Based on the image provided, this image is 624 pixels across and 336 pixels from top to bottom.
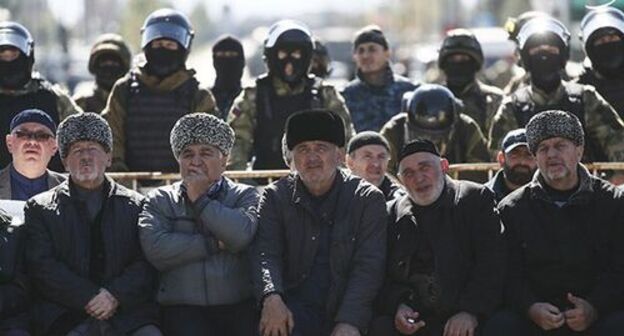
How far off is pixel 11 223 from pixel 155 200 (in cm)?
86

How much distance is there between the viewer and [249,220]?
8414mm

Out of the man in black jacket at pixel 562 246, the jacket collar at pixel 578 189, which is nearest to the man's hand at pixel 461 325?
the man in black jacket at pixel 562 246

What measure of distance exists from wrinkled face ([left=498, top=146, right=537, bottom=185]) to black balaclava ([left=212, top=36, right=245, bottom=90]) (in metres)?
4.55

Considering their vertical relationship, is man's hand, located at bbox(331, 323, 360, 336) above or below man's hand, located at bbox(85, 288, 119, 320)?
below

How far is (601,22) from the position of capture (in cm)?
1179

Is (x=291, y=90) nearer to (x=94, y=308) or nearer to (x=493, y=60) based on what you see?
(x=94, y=308)

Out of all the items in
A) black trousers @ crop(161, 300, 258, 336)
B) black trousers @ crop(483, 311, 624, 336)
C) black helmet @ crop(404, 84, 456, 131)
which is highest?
black helmet @ crop(404, 84, 456, 131)

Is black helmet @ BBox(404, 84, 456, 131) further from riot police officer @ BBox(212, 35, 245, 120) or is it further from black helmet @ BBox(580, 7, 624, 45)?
riot police officer @ BBox(212, 35, 245, 120)

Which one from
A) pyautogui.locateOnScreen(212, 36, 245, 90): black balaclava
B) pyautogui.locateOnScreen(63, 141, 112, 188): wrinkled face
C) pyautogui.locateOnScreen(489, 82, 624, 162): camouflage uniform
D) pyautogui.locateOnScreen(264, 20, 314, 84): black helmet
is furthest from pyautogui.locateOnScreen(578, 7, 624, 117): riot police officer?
pyautogui.locateOnScreen(63, 141, 112, 188): wrinkled face

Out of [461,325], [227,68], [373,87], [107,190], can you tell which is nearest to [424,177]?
[461,325]

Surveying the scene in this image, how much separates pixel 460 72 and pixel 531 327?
504cm

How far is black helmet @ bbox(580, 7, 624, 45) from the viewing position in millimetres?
11703

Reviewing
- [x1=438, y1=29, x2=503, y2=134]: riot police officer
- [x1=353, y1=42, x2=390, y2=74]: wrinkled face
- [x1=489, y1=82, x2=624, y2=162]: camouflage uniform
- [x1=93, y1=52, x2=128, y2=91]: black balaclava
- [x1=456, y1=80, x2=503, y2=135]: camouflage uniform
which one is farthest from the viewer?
[x1=93, y1=52, x2=128, y2=91]: black balaclava

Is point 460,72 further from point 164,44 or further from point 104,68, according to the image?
point 104,68
